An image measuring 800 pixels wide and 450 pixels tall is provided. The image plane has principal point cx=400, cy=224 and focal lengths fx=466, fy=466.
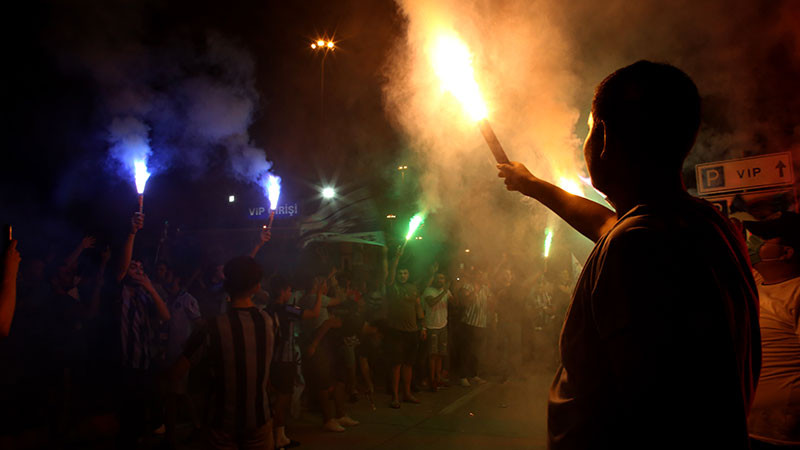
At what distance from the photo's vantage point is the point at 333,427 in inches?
244

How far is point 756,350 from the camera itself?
3.93 ft

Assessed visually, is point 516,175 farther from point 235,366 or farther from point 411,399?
point 411,399

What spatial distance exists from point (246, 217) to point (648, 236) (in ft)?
66.9

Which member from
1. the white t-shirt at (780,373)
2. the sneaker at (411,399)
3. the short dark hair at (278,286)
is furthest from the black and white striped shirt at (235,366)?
the sneaker at (411,399)

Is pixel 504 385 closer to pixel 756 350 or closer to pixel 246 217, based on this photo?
pixel 756 350

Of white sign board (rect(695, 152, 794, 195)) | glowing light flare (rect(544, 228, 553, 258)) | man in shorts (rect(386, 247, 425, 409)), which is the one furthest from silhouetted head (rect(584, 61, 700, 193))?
glowing light flare (rect(544, 228, 553, 258))

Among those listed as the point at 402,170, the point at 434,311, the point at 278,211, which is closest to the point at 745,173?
the point at 434,311

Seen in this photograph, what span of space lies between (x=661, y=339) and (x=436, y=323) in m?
8.26

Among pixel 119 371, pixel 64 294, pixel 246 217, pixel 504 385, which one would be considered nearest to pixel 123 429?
pixel 119 371

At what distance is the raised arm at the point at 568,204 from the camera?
1.86m

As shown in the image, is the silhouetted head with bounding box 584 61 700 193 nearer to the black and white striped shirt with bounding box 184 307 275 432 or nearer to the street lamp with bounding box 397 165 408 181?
the black and white striped shirt with bounding box 184 307 275 432

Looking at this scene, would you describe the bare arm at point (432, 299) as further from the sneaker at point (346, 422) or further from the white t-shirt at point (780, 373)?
the white t-shirt at point (780, 373)

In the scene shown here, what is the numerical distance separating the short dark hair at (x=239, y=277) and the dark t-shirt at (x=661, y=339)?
2.85 m

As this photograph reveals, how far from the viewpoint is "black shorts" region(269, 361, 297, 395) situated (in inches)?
199
